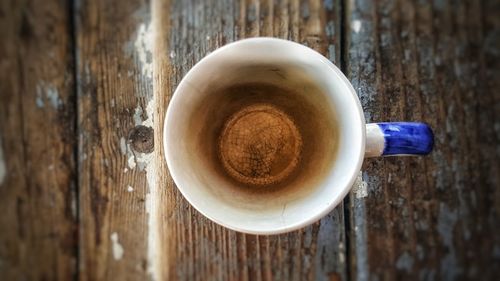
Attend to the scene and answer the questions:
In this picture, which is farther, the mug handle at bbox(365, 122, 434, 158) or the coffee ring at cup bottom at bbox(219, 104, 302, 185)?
the coffee ring at cup bottom at bbox(219, 104, 302, 185)

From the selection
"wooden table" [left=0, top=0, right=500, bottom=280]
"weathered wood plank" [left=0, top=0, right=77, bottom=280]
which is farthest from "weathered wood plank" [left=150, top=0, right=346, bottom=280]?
"weathered wood plank" [left=0, top=0, right=77, bottom=280]

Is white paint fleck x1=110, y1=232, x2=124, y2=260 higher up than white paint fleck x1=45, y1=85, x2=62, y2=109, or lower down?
lower down

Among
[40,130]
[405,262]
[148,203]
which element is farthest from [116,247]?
[405,262]

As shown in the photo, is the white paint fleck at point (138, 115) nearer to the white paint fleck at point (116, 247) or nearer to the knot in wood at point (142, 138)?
the knot in wood at point (142, 138)

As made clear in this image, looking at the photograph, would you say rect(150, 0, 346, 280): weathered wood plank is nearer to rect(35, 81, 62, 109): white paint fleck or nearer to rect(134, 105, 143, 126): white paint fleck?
rect(134, 105, 143, 126): white paint fleck

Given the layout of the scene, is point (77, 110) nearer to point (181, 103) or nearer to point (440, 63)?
point (181, 103)

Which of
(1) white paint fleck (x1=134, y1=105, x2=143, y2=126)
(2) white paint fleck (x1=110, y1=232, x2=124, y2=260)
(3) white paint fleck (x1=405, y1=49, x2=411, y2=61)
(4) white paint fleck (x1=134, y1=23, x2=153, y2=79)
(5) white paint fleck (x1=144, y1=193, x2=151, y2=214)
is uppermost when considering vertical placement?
(4) white paint fleck (x1=134, y1=23, x2=153, y2=79)

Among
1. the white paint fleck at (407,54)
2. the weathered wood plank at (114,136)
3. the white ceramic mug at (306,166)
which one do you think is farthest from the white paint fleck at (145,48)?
the white paint fleck at (407,54)

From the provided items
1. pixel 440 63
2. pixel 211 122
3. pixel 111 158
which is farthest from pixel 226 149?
pixel 440 63
